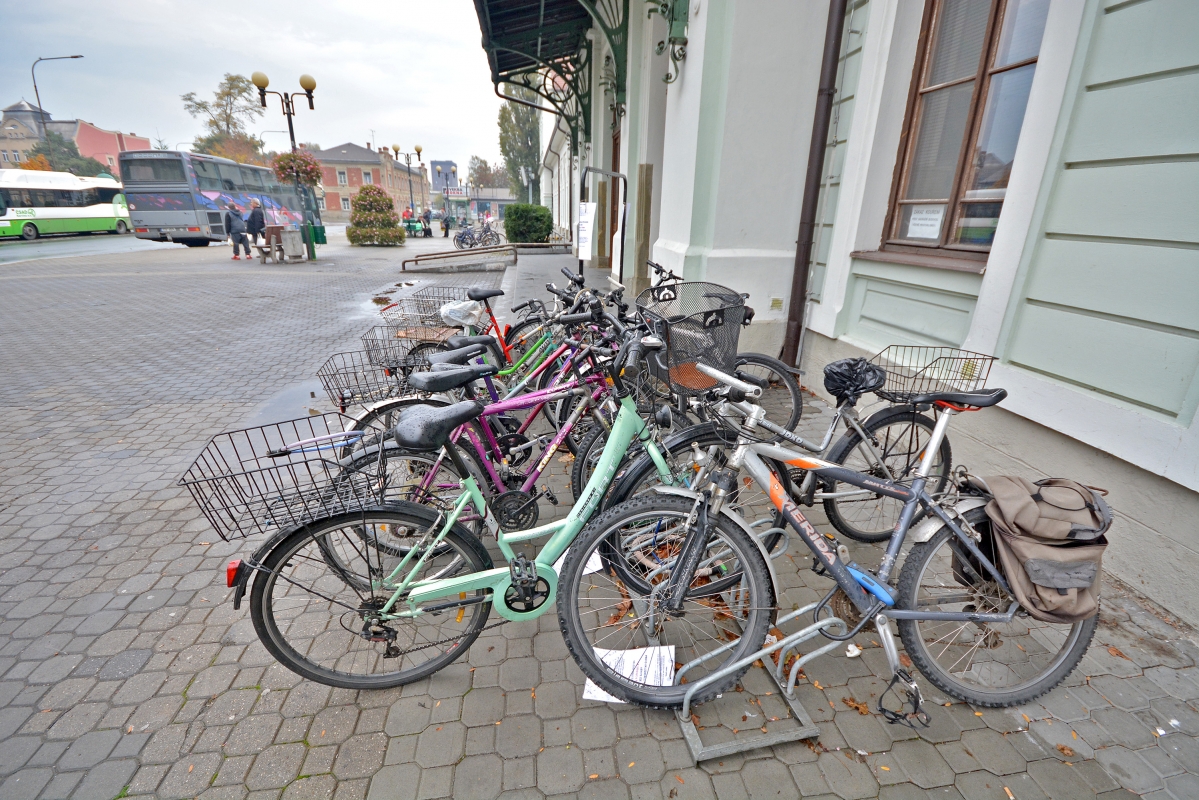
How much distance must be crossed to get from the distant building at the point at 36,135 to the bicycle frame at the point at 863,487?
3075 inches

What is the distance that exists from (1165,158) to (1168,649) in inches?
84.9

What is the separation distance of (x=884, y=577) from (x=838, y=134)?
4.36m

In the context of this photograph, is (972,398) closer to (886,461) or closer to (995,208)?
(886,461)

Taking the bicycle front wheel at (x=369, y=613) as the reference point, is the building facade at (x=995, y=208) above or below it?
above

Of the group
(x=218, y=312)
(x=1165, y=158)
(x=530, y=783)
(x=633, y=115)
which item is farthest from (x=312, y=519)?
(x=218, y=312)

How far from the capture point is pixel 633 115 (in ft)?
28.4

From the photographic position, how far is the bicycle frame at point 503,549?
6.77ft

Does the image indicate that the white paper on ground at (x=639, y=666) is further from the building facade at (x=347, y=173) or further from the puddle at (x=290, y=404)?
the building facade at (x=347, y=173)

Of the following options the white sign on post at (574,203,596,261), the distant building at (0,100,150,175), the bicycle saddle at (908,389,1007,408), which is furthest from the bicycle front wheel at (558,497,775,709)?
the distant building at (0,100,150,175)

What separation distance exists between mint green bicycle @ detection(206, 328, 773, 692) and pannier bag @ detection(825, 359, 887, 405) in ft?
3.54

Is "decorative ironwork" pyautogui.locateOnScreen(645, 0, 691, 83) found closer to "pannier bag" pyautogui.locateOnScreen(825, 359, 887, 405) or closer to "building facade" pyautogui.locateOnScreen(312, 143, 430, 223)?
"pannier bag" pyautogui.locateOnScreen(825, 359, 887, 405)

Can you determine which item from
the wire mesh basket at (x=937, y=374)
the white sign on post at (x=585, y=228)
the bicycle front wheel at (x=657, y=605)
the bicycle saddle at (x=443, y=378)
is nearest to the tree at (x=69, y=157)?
the white sign on post at (x=585, y=228)

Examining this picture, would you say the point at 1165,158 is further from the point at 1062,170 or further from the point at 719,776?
the point at 719,776

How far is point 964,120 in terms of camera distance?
3.92 m
